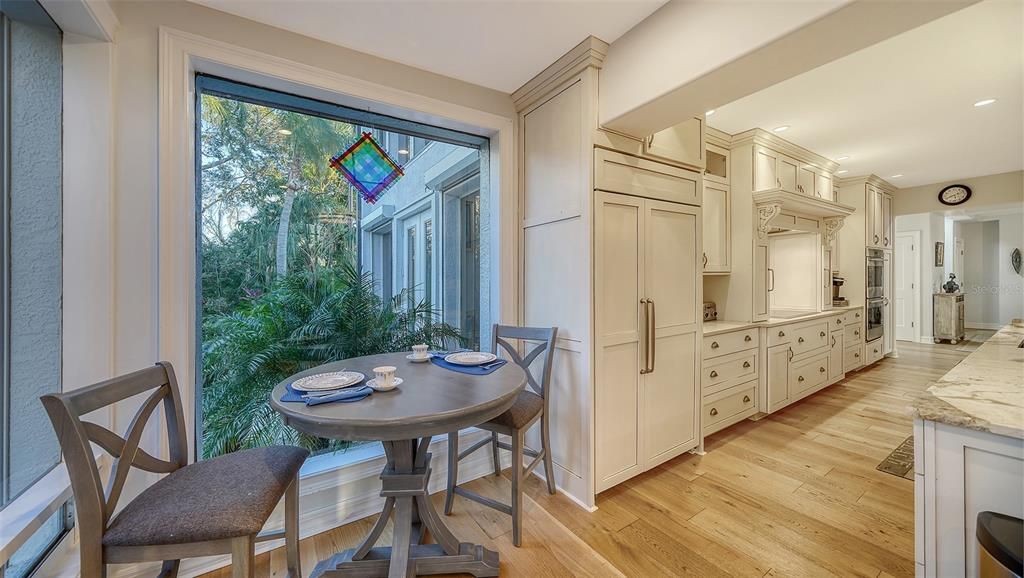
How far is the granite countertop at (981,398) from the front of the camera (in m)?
1.00

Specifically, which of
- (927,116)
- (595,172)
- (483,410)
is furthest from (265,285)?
(927,116)

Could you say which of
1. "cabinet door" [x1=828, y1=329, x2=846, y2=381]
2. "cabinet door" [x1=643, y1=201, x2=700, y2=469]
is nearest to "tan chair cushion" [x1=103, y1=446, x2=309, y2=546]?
"cabinet door" [x1=643, y1=201, x2=700, y2=469]

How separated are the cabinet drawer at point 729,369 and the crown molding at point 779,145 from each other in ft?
6.25

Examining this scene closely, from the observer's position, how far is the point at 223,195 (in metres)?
1.90

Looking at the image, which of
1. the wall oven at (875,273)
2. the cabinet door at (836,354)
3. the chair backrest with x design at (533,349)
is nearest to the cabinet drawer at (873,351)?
the wall oven at (875,273)

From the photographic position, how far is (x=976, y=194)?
16.3 feet

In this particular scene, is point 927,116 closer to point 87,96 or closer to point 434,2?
point 434,2

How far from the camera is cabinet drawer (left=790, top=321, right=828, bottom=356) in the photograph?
3.60 meters

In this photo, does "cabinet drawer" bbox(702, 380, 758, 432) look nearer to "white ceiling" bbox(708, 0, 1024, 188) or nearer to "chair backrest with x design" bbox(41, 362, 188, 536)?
"white ceiling" bbox(708, 0, 1024, 188)

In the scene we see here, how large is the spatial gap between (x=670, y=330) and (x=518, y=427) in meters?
1.24

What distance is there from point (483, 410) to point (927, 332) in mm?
9424

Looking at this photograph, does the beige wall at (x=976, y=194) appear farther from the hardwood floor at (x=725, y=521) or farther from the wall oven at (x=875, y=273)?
the hardwood floor at (x=725, y=521)

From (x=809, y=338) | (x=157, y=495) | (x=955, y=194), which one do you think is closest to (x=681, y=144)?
(x=809, y=338)

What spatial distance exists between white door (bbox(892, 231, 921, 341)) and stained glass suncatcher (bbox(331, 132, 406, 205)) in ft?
28.5
